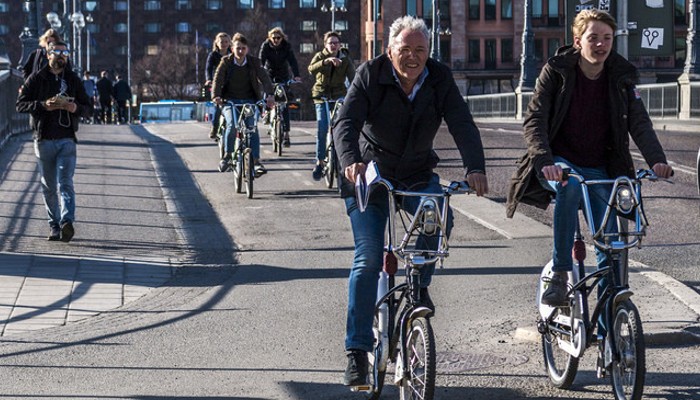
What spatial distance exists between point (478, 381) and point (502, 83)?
109851 mm

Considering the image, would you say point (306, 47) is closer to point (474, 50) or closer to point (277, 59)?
point (474, 50)

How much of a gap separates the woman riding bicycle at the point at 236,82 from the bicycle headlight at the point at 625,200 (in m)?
11.7

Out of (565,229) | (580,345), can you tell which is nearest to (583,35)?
(565,229)

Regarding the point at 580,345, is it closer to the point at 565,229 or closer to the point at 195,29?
the point at 565,229

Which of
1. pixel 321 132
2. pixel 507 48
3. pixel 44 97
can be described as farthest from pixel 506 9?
pixel 44 97

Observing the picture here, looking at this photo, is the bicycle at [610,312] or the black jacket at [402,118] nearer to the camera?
the bicycle at [610,312]

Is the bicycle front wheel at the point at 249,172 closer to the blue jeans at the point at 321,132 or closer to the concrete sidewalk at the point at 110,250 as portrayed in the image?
the concrete sidewalk at the point at 110,250

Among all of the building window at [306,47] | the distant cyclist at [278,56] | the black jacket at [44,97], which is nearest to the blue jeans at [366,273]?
the black jacket at [44,97]

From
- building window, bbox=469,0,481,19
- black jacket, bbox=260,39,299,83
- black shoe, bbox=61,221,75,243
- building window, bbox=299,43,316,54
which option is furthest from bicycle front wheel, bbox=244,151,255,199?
building window, bbox=299,43,316,54

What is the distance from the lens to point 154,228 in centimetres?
1504

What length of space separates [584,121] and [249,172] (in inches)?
413

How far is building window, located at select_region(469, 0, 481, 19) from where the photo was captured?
11569cm

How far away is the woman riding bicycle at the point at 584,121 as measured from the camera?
7.20 m

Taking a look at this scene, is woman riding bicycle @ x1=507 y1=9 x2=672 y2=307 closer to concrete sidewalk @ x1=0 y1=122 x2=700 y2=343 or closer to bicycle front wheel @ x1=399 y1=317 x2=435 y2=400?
bicycle front wheel @ x1=399 y1=317 x2=435 y2=400
